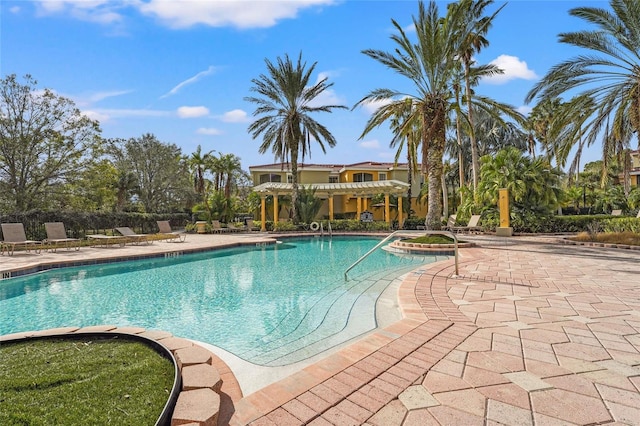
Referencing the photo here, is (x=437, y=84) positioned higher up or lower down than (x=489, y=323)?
higher up

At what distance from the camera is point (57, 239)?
1400 cm

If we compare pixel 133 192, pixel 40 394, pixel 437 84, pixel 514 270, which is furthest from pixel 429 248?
pixel 133 192

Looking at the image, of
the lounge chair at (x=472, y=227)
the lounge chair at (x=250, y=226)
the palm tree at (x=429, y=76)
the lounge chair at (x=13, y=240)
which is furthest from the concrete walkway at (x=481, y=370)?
the lounge chair at (x=250, y=226)

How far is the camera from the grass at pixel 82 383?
2.11 meters

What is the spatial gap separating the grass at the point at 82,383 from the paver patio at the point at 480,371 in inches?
23.6

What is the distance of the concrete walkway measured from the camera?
2.24 meters

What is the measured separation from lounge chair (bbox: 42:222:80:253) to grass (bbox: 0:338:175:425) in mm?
12582

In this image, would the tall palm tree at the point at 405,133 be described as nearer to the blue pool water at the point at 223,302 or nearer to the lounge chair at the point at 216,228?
the blue pool water at the point at 223,302

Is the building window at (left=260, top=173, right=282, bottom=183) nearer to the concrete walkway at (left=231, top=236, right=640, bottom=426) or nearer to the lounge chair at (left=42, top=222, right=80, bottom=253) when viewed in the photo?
the lounge chair at (left=42, top=222, right=80, bottom=253)

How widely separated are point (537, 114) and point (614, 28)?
70.6 ft

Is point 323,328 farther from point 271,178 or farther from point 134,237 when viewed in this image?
point 271,178

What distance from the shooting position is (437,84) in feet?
42.5

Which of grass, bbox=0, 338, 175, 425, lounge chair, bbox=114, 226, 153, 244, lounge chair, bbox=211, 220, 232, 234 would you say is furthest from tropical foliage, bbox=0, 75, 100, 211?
grass, bbox=0, 338, 175, 425

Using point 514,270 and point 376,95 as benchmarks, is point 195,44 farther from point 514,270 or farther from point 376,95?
point 514,270
